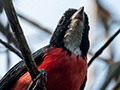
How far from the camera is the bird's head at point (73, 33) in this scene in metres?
4.67

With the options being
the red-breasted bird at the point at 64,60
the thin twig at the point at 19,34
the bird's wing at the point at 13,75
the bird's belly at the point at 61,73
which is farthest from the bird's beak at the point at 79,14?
the thin twig at the point at 19,34

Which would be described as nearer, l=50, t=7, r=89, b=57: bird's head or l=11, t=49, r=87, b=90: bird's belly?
l=11, t=49, r=87, b=90: bird's belly

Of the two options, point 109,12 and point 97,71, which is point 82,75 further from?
point 109,12

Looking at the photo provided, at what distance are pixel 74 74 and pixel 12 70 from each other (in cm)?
111

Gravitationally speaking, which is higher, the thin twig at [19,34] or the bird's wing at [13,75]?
the thin twig at [19,34]

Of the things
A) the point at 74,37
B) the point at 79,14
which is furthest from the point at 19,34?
the point at 74,37

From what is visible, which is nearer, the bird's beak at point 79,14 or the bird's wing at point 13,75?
the bird's wing at point 13,75

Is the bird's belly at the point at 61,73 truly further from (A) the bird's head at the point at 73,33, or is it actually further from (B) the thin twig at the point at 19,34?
(B) the thin twig at the point at 19,34

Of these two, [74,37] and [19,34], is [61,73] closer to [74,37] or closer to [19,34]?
[74,37]

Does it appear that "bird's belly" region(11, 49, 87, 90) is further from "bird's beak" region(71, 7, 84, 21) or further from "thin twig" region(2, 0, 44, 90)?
"thin twig" region(2, 0, 44, 90)

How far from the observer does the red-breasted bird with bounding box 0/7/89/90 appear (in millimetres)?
4309

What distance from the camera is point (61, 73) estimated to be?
4.33 m

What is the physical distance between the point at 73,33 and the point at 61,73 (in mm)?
837

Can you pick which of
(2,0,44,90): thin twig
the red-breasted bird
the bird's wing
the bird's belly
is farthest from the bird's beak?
(2,0,44,90): thin twig
